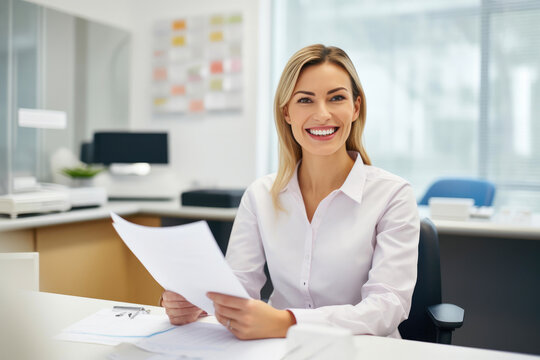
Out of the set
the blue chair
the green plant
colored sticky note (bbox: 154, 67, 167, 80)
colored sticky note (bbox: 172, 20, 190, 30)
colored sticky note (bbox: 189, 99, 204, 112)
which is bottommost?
the blue chair

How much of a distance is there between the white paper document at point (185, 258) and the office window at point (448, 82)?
2.69m

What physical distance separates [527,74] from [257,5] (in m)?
1.89

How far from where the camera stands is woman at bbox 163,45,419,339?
124cm

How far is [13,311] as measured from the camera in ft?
1.52

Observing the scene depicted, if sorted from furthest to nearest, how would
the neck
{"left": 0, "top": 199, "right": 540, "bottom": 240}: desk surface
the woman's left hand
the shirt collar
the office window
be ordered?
the office window, {"left": 0, "top": 199, "right": 540, "bottom": 240}: desk surface, the neck, the shirt collar, the woman's left hand

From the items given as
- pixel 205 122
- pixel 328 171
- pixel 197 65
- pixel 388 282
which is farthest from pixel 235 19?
pixel 388 282

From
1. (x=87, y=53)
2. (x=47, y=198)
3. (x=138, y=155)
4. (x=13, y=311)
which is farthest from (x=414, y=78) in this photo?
(x=13, y=311)

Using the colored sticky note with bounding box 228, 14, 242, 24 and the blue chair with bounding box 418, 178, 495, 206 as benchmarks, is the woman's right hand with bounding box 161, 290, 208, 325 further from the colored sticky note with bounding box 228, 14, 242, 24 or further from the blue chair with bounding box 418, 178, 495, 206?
the colored sticky note with bounding box 228, 14, 242, 24

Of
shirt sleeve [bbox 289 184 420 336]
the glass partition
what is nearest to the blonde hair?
shirt sleeve [bbox 289 184 420 336]

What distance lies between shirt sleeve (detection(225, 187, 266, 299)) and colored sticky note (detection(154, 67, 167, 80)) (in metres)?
2.55

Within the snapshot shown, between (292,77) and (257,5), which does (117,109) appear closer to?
(257,5)

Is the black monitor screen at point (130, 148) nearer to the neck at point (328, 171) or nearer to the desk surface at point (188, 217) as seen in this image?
the desk surface at point (188, 217)

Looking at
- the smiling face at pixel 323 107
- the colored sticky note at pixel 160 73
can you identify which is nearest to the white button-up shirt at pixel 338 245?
the smiling face at pixel 323 107

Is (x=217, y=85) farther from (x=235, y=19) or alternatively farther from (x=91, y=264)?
(x=91, y=264)
